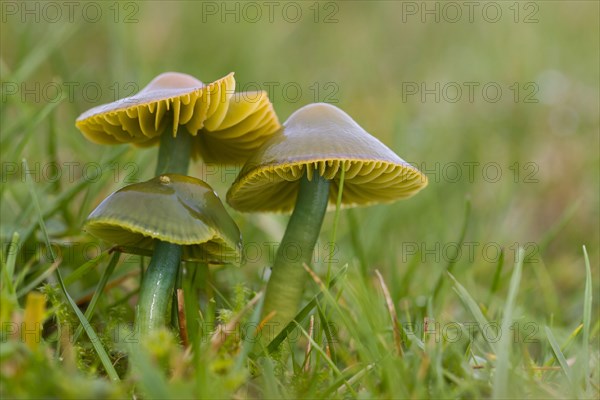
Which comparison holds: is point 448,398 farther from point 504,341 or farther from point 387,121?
point 387,121

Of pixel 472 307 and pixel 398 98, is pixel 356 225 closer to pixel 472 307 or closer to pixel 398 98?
pixel 472 307

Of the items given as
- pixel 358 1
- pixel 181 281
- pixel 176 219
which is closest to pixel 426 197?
pixel 181 281
